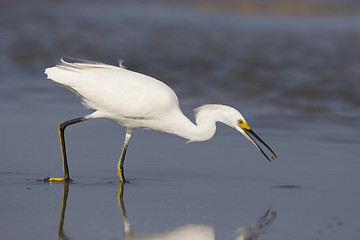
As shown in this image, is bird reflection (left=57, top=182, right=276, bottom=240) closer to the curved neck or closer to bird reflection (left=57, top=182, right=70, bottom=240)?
bird reflection (left=57, top=182, right=70, bottom=240)

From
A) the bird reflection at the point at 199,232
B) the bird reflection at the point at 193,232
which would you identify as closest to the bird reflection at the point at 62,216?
the bird reflection at the point at 193,232

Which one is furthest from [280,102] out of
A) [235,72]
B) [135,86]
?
[135,86]

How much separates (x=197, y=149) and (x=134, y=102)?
139 cm

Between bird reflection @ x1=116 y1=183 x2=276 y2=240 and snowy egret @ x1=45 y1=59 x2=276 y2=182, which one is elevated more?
snowy egret @ x1=45 y1=59 x2=276 y2=182

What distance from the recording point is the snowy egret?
7.51 meters

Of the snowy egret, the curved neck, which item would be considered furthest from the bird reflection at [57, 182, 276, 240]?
the curved neck

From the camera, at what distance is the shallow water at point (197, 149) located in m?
5.85

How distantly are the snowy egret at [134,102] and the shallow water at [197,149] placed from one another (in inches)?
17.6

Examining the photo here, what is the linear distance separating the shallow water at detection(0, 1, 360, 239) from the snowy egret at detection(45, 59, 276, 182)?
1.47ft

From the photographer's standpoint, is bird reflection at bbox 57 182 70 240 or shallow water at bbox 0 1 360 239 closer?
bird reflection at bbox 57 182 70 240

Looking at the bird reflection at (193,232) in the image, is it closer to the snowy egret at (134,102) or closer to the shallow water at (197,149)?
the shallow water at (197,149)

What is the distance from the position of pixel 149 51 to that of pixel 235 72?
10.2ft

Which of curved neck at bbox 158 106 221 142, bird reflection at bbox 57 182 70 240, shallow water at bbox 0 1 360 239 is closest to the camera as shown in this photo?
bird reflection at bbox 57 182 70 240

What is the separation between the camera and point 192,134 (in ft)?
25.2
